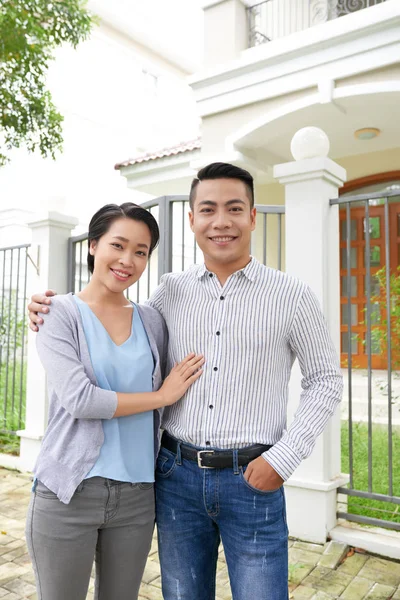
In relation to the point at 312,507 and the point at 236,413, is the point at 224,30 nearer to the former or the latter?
the point at 312,507

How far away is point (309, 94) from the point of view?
643cm

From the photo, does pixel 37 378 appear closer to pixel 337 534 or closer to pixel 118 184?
pixel 337 534

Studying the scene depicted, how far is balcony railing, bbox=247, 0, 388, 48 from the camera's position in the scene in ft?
22.4

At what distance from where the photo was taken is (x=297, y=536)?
3576mm

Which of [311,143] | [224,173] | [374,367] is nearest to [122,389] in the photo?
[224,173]

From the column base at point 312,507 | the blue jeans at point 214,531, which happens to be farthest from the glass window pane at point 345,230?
the blue jeans at point 214,531

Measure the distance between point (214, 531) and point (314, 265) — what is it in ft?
7.12

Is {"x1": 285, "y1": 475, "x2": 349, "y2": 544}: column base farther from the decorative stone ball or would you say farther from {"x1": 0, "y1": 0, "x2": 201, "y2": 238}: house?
{"x1": 0, "y1": 0, "x2": 201, "y2": 238}: house

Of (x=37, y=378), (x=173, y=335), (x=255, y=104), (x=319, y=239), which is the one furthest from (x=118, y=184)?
(x=173, y=335)

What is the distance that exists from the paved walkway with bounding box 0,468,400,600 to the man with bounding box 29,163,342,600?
1331mm

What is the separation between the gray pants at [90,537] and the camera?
1614 mm

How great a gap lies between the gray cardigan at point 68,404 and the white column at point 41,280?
3.52 metres

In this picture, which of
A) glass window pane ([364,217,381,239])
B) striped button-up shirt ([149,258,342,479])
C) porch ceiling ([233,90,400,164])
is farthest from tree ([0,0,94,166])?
striped button-up shirt ([149,258,342,479])

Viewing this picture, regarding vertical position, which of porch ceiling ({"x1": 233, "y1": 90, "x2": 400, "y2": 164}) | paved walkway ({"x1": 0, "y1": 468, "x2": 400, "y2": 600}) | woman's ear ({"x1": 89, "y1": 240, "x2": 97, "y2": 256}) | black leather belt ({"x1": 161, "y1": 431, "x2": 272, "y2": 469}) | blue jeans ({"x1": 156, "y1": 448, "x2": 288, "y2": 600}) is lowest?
paved walkway ({"x1": 0, "y1": 468, "x2": 400, "y2": 600})
